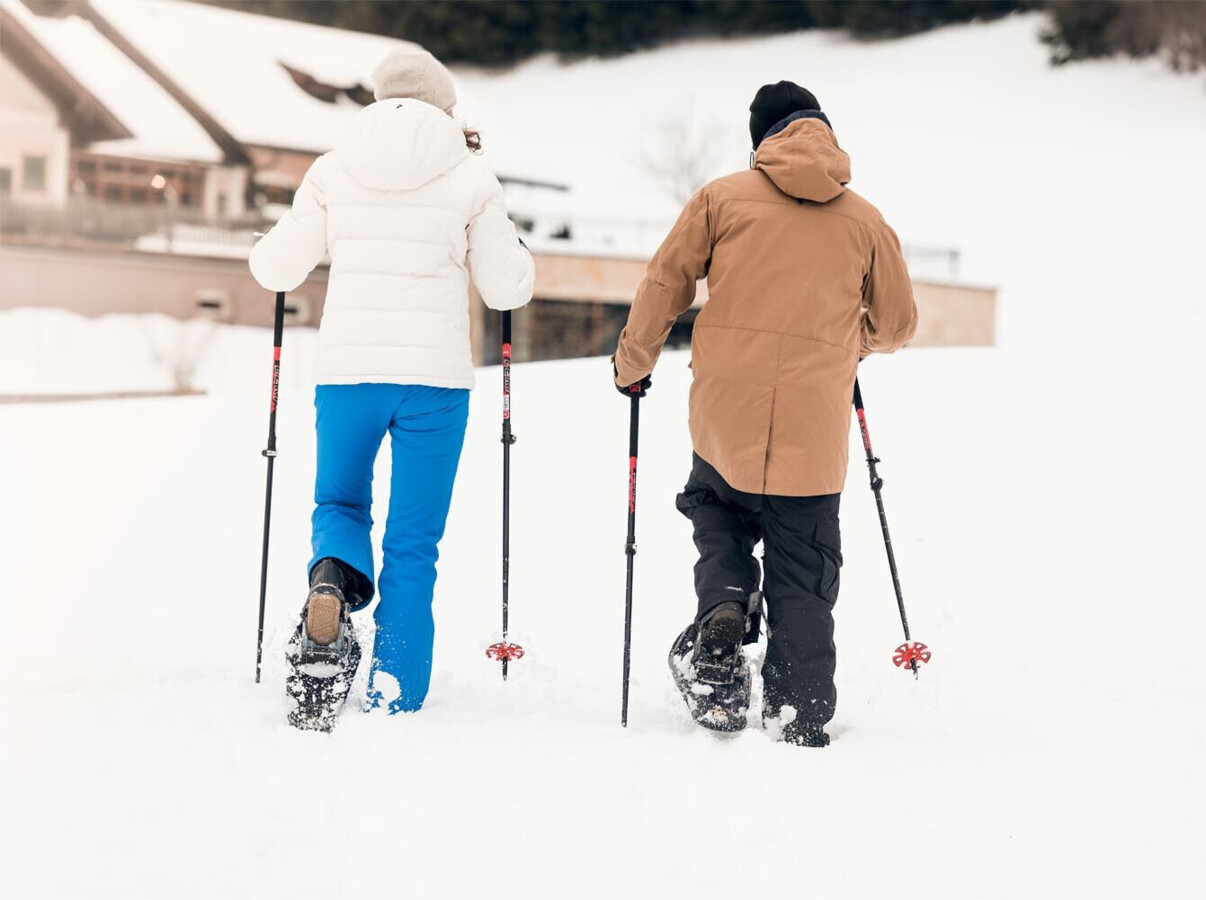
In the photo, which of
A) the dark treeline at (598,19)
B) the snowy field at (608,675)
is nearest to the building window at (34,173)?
the snowy field at (608,675)

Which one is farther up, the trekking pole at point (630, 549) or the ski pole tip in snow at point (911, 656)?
the trekking pole at point (630, 549)

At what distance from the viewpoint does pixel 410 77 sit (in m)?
3.30

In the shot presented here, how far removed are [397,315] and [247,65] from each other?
942 inches

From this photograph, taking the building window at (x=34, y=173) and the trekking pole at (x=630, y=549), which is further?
the building window at (x=34, y=173)

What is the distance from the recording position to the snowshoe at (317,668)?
3043 millimetres

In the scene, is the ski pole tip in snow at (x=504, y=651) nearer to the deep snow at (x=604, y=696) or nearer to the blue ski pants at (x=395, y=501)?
the deep snow at (x=604, y=696)

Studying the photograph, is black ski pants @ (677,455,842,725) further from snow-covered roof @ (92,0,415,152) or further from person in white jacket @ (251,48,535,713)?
snow-covered roof @ (92,0,415,152)

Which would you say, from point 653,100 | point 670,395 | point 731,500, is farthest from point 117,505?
point 653,100

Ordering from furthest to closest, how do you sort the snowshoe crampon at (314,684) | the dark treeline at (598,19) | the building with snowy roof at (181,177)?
the dark treeline at (598,19) < the building with snowy roof at (181,177) < the snowshoe crampon at (314,684)

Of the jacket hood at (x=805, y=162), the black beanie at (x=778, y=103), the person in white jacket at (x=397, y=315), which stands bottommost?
the person in white jacket at (x=397, y=315)

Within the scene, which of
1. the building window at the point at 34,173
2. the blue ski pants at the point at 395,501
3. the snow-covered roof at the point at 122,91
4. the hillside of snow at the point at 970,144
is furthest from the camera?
the hillside of snow at the point at 970,144

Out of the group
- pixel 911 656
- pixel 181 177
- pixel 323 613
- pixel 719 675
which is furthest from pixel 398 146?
pixel 181 177

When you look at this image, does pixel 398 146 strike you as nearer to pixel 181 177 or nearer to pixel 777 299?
pixel 777 299

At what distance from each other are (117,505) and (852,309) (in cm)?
455
